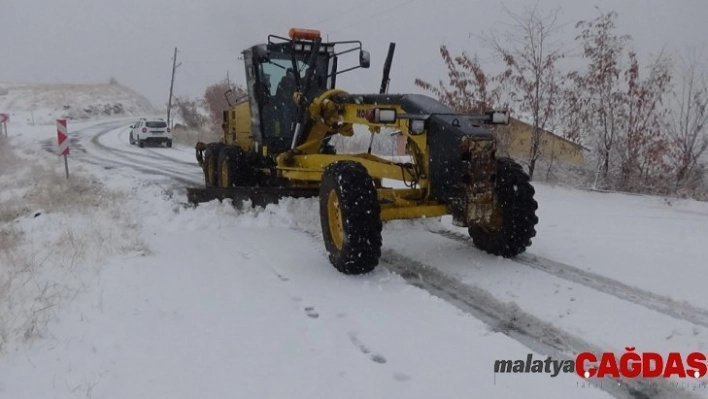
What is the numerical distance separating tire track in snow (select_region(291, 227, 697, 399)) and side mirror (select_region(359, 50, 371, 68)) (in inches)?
122

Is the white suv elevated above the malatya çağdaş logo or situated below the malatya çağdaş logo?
below

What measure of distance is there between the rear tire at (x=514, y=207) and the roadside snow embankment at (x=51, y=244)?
3.80m

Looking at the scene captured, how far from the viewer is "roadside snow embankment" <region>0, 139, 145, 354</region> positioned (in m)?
4.27

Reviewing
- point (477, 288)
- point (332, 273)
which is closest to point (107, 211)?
point (332, 273)

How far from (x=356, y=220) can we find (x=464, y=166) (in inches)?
42.5

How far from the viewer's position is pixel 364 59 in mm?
7773

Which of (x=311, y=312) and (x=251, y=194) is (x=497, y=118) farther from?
(x=251, y=194)

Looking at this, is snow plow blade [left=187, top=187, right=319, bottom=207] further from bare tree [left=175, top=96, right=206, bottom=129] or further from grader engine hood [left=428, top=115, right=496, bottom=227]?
bare tree [left=175, top=96, right=206, bottom=129]

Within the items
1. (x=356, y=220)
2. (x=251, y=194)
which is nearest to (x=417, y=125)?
(x=356, y=220)

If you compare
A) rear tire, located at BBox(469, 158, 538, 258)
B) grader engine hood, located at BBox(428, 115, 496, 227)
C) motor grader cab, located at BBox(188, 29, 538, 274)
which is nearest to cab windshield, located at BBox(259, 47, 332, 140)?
motor grader cab, located at BBox(188, 29, 538, 274)

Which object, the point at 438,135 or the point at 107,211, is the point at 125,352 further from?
the point at 107,211

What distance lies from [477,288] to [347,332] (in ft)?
4.78

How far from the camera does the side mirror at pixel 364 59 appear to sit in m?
7.73

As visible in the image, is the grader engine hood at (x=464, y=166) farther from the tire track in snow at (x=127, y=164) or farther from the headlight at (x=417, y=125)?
the tire track in snow at (x=127, y=164)
